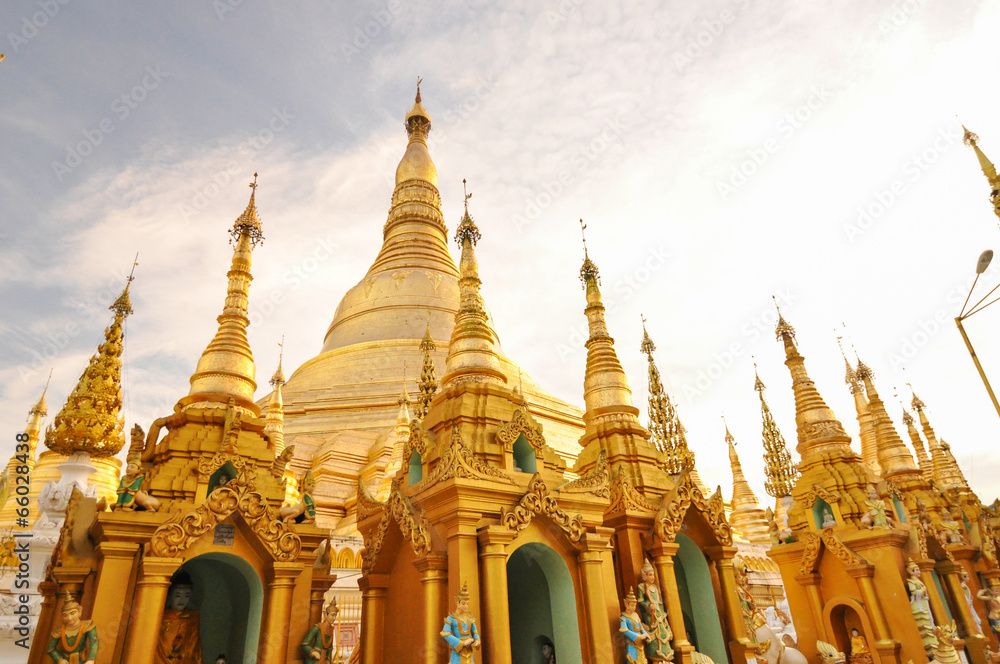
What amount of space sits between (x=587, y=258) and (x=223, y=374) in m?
8.37

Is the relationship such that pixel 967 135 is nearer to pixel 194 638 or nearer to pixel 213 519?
pixel 213 519

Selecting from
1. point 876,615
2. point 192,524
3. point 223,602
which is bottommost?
point 876,615

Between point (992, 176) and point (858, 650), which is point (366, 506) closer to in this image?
point (858, 650)

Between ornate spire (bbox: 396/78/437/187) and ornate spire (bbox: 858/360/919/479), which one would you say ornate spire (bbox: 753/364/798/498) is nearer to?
ornate spire (bbox: 858/360/919/479)

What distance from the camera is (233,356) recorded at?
10.7m

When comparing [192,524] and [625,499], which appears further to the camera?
[625,499]

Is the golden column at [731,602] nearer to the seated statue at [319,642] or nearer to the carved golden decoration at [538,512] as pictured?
the carved golden decoration at [538,512]

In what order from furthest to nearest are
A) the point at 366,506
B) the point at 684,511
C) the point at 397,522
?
the point at 684,511, the point at 366,506, the point at 397,522

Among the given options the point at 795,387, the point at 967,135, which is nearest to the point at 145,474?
the point at 795,387

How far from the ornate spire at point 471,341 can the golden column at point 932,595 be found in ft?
32.5

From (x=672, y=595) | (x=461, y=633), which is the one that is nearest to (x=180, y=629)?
(x=461, y=633)

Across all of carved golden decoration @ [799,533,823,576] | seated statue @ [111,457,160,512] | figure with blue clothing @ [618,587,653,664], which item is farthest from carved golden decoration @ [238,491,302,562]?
carved golden decoration @ [799,533,823,576]

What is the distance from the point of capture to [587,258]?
14.8 meters

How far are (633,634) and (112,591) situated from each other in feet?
21.6
